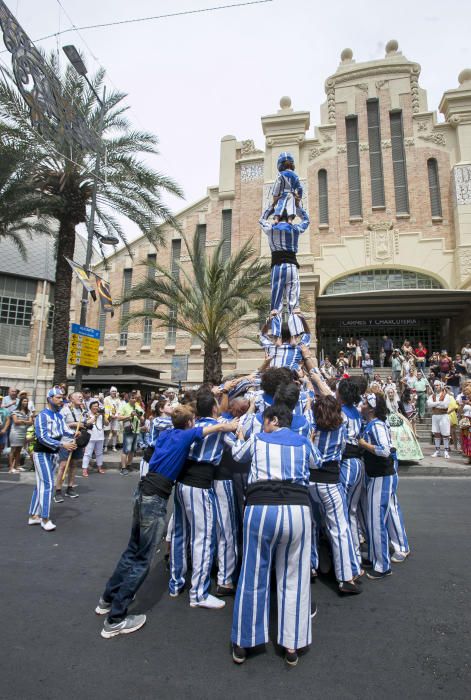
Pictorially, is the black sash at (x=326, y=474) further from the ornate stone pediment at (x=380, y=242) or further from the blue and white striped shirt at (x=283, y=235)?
→ the ornate stone pediment at (x=380, y=242)

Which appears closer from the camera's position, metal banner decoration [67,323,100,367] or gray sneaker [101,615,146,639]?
gray sneaker [101,615,146,639]

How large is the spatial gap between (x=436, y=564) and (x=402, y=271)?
20984mm

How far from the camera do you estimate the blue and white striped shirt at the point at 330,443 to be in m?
3.93

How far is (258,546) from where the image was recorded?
9.16ft

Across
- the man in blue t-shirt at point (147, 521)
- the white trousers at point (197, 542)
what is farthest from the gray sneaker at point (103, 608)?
the white trousers at point (197, 542)

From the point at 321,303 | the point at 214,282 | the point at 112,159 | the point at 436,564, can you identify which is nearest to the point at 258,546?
the point at 436,564

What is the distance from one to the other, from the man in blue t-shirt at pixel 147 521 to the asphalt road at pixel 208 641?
136 millimetres

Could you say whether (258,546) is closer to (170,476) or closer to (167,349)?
(170,476)

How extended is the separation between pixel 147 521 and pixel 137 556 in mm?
276

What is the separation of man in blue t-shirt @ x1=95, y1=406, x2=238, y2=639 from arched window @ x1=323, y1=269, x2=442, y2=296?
798 inches

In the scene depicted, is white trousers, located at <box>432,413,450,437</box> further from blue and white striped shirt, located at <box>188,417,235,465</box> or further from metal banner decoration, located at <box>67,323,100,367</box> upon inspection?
metal banner decoration, located at <box>67,323,100,367</box>

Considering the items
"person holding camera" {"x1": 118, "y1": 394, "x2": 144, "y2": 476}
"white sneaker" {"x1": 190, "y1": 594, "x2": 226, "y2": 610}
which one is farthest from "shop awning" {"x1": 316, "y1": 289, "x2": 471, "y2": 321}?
"white sneaker" {"x1": 190, "y1": 594, "x2": 226, "y2": 610}

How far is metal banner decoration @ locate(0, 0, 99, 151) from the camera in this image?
7.91m

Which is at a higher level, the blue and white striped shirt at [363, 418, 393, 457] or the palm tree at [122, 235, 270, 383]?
the palm tree at [122, 235, 270, 383]
